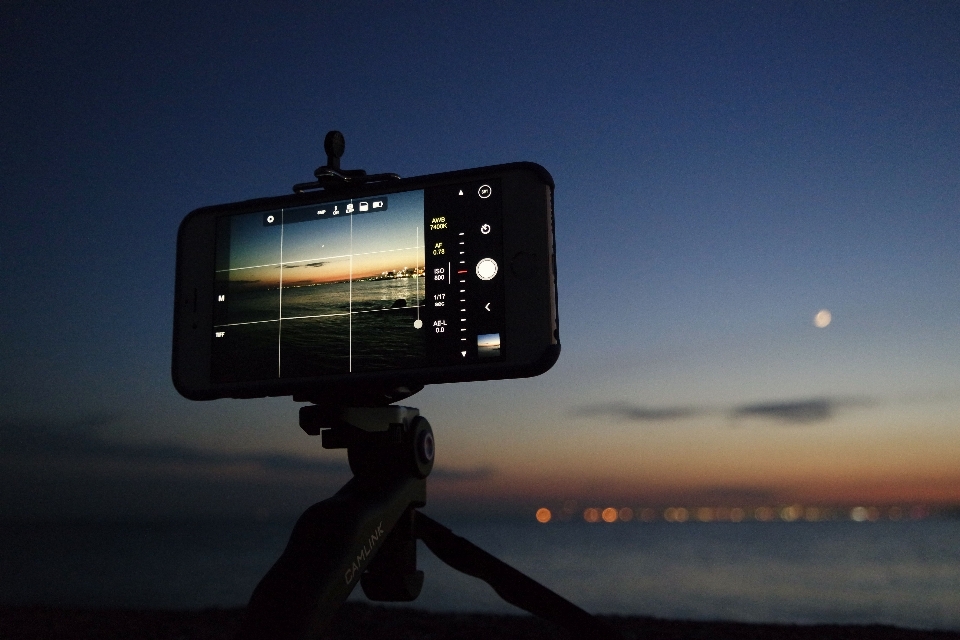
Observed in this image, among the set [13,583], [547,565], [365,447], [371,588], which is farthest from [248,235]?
[547,565]

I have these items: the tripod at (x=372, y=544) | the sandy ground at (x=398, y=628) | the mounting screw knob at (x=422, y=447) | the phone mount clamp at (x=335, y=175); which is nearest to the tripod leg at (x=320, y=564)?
the tripod at (x=372, y=544)

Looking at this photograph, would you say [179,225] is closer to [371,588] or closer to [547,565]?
[371,588]

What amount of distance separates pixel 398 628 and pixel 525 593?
7.00 feet

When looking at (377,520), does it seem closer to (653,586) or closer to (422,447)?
(422,447)

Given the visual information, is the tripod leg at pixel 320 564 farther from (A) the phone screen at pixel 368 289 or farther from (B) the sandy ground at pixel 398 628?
(B) the sandy ground at pixel 398 628

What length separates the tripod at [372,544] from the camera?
1627 mm

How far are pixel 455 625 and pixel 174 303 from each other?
2702 mm

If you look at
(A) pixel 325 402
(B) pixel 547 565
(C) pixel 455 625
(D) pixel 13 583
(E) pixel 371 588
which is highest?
(A) pixel 325 402

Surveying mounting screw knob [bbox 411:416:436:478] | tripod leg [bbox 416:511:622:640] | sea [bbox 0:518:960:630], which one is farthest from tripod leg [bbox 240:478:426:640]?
sea [bbox 0:518:960:630]

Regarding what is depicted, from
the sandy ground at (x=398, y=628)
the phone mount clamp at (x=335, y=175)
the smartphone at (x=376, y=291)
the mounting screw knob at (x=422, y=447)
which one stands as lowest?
the sandy ground at (x=398, y=628)

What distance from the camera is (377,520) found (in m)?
1.96

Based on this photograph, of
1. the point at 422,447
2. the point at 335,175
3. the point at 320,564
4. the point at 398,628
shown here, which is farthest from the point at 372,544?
the point at 398,628

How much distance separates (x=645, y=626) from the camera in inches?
152

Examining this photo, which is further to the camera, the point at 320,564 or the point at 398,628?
the point at 398,628
